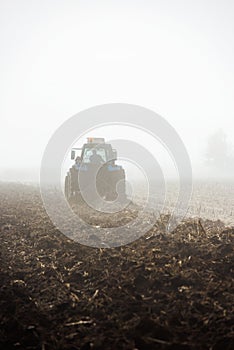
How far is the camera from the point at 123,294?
15.1 feet

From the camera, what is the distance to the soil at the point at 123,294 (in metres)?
3.76

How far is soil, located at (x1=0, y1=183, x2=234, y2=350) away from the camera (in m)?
3.76

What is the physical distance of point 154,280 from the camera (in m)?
4.86

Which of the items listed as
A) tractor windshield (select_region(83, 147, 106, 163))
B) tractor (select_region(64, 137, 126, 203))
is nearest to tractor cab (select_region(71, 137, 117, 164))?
tractor windshield (select_region(83, 147, 106, 163))

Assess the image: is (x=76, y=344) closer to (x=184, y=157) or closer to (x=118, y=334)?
(x=118, y=334)

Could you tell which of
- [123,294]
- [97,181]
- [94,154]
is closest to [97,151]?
[94,154]

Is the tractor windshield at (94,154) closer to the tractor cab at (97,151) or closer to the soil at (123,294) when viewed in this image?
the tractor cab at (97,151)

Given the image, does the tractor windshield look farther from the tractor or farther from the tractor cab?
the tractor

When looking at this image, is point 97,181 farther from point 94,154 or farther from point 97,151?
point 97,151

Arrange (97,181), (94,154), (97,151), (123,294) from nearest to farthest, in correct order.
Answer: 1. (123,294)
2. (97,181)
3. (94,154)
4. (97,151)

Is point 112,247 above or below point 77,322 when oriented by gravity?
above

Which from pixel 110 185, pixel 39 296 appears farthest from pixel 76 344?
pixel 110 185

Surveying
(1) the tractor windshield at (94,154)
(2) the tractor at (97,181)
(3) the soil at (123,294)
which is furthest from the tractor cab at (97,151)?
(3) the soil at (123,294)

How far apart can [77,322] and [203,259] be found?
2.39 metres
